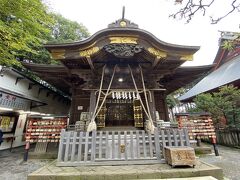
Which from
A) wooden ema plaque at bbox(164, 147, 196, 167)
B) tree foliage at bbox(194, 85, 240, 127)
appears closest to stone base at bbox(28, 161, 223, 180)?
wooden ema plaque at bbox(164, 147, 196, 167)

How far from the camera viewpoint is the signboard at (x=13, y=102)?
688 cm

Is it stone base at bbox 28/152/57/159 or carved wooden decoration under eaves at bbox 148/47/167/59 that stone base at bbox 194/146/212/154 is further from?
stone base at bbox 28/152/57/159

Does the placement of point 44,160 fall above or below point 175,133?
below

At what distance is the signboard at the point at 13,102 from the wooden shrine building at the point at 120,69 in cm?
176

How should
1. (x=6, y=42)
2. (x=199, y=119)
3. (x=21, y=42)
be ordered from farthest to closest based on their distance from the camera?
(x=199, y=119)
(x=21, y=42)
(x=6, y=42)

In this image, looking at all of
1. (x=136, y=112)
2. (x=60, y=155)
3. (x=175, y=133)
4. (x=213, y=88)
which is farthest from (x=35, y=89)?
(x=213, y=88)

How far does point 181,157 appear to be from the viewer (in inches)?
148

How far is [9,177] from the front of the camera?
13.2ft

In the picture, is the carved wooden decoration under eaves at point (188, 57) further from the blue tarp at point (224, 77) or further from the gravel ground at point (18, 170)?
the gravel ground at point (18, 170)

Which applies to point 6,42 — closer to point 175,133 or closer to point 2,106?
point 2,106

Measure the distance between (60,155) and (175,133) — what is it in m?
3.38

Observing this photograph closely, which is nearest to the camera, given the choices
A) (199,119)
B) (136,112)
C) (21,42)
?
(21,42)

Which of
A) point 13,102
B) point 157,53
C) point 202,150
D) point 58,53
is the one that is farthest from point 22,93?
point 202,150

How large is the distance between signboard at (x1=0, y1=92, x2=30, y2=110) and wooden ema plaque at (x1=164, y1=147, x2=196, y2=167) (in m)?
7.44
